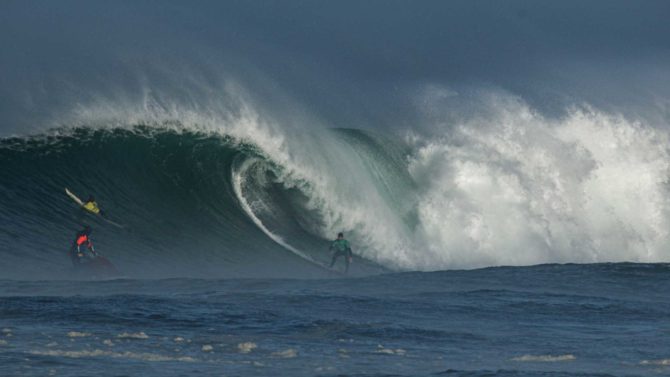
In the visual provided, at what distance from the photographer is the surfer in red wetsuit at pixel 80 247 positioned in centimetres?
1719

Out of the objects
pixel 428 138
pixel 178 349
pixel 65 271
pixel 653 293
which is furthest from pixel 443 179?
pixel 178 349

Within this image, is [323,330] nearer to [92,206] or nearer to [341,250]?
[92,206]

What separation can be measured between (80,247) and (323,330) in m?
7.35

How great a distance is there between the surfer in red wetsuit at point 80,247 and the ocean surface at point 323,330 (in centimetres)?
166

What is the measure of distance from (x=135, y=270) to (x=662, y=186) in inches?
658

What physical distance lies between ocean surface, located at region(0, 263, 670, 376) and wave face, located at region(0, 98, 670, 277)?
148 inches

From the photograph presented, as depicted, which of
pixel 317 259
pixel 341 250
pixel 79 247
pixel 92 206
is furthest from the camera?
pixel 317 259

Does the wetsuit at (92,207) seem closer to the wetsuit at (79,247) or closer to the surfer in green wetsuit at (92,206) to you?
the surfer in green wetsuit at (92,206)

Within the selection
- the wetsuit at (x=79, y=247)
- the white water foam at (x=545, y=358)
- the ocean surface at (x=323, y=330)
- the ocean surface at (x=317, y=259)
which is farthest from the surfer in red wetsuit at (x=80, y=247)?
the white water foam at (x=545, y=358)

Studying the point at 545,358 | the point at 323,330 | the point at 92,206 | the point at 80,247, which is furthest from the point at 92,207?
the point at 545,358

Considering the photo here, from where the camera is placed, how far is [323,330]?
36.2 ft

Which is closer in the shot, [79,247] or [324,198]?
[79,247]

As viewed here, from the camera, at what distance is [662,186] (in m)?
30.0

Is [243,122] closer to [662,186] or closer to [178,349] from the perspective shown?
[662,186]
